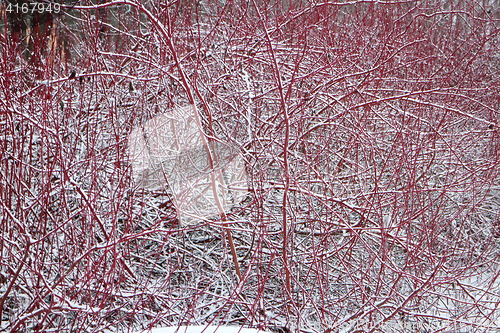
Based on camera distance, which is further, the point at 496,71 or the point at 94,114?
the point at 496,71

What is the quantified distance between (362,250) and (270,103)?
5.60 ft

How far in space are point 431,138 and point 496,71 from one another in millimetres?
4532

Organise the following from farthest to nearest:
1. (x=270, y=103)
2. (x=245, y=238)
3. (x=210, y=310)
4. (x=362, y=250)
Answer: (x=270, y=103)
(x=245, y=238)
(x=362, y=250)
(x=210, y=310)

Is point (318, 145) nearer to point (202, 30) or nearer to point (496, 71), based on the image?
point (202, 30)

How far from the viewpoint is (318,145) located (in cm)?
538

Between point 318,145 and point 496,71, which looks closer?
point 318,145

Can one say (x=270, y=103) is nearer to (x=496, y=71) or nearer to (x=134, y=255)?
(x=134, y=255)

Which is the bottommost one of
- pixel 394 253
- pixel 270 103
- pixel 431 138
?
pixel 394 253

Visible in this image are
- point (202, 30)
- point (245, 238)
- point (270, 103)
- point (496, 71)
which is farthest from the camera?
point (496, 71)

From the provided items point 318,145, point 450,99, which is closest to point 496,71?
point 450,99

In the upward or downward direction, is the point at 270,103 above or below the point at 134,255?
above

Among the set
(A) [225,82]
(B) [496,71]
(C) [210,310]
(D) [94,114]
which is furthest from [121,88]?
(B) [496,71]

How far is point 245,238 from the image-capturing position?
17.0 feet

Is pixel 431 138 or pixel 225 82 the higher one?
pixel 225 82
